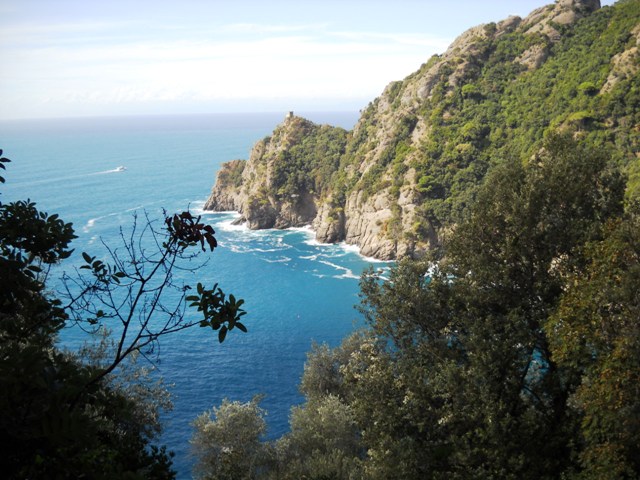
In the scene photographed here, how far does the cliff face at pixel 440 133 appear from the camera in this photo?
7469cm

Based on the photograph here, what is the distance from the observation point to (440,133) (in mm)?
87688

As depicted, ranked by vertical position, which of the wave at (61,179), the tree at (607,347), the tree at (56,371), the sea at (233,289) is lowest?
the sea at (233,289)

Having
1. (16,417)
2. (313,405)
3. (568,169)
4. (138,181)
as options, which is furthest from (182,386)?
(138,181)

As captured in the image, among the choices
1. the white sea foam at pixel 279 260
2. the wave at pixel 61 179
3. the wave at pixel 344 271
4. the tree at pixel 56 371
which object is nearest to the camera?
the tree at pixel 56 371

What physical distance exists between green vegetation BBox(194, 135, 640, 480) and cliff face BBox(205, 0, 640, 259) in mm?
52566

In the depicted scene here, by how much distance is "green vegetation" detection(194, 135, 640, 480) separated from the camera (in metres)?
12.5

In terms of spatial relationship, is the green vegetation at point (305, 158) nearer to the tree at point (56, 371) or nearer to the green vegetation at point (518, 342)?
the green vegetation at point (518, 342)

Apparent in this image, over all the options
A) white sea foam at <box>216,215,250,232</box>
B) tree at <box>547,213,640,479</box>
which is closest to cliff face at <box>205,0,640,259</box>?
white sea foam at <box>216,215,250,232</box>

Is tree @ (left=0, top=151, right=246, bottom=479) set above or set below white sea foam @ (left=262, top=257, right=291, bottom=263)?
above

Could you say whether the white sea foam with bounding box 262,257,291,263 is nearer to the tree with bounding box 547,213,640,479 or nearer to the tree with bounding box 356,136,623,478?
the tree with bounding box 356,136,623,478

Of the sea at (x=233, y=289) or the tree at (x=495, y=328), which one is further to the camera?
the sea at (x=233, y=289)

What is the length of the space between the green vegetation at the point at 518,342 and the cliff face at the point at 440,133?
5257 cm

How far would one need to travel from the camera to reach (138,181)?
5502 inches

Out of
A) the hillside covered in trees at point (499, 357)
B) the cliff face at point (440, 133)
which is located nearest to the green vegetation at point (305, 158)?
the cliff face at point (440, 133)
